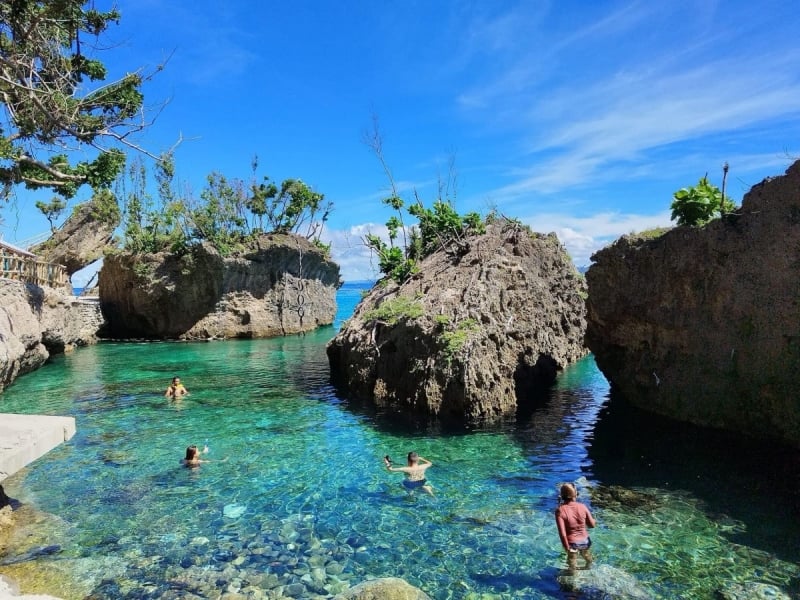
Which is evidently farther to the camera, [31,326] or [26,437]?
[31,326]

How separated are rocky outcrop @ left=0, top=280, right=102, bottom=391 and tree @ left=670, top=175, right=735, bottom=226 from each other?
26.1 m

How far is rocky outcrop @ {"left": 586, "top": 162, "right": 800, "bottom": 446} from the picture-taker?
1395 centimetres

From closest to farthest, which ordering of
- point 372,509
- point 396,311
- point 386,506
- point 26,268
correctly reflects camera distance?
point 372,509 → point 386,506 → point 396,311 → point 26,268

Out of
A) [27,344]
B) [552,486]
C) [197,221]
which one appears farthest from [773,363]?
[197,221]

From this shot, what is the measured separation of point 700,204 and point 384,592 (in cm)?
1445

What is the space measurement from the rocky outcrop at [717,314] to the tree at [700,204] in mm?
361

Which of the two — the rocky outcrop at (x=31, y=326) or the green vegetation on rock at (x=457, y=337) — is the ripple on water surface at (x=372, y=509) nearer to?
the green vegetation on rock at (x=457, y=337)

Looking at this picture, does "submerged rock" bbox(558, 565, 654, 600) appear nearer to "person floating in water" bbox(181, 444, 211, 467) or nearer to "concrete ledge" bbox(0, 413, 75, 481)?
"concrete ledge" bbox(0, 413, 75, 481)

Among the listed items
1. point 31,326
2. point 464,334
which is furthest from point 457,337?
point 31,326

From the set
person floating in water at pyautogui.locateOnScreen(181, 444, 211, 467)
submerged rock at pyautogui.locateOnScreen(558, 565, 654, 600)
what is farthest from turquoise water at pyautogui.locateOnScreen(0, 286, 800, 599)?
person floating in water at pyautogui.locateOnScreen(181, 444, 211, 467)

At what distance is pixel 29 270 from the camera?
32125 mm

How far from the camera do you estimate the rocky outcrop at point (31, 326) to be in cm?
2405

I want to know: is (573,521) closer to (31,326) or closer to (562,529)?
(562,529)

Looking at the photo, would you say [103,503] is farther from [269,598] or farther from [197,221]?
[197,221]
